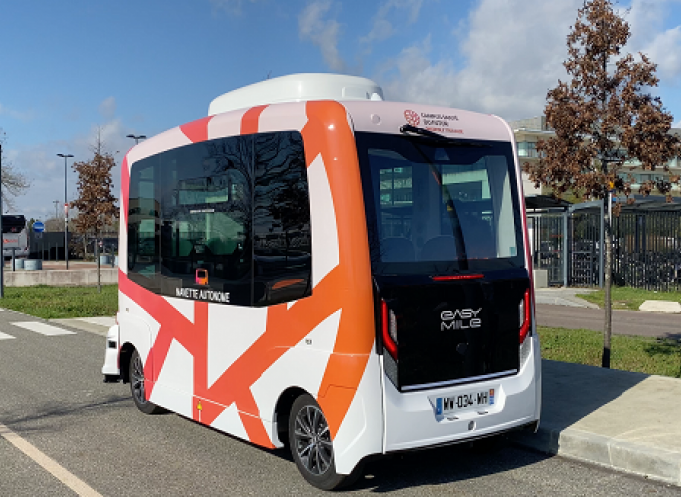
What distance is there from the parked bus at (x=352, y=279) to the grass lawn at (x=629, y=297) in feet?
46.1

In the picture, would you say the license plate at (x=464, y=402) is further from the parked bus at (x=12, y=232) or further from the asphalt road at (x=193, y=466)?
the parked bus at (x=12, y=232)

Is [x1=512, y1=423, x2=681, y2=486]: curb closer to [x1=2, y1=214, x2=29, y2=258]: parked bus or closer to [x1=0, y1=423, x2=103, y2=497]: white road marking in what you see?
[x1=0, y1=423, x2=103, y2=497]: white road marking

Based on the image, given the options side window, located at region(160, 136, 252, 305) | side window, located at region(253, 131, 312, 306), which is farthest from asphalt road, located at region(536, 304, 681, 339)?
side window, located at region(253, 131, 312, 306)

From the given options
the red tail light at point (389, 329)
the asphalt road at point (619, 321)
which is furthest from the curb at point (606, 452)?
the asphalt road at point (619, 321)

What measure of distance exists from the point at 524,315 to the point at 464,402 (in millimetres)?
916

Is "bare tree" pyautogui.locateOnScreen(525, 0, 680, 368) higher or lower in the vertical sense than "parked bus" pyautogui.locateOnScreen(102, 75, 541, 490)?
higher

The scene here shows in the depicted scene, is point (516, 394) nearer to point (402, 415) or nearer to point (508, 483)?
point (508, 483)

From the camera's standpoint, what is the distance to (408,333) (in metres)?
5.11

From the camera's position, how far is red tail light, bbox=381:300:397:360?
5.00 metres

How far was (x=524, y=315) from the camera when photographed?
18.9 ft

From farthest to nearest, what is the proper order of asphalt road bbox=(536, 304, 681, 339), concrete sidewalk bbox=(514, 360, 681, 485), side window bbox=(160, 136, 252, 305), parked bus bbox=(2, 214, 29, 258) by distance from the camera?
parked bus bbox=(2, 214, 29, 258) → asphalt road bbox=(536, 304, 681, 339) → side window bbox=(160, 136, 252, 305) → concrete sidewalk bbox=(514, 360, 681, 485)

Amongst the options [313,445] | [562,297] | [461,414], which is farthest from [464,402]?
[562,297]

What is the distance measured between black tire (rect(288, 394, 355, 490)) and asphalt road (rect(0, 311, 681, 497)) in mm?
126

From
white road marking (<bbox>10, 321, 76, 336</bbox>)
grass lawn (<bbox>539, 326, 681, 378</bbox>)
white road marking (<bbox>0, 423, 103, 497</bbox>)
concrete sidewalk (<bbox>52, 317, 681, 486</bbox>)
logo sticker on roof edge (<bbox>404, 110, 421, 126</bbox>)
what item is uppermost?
logo sticker on roof edge (<bbox>404, 110, 421, 126</bbox>)
